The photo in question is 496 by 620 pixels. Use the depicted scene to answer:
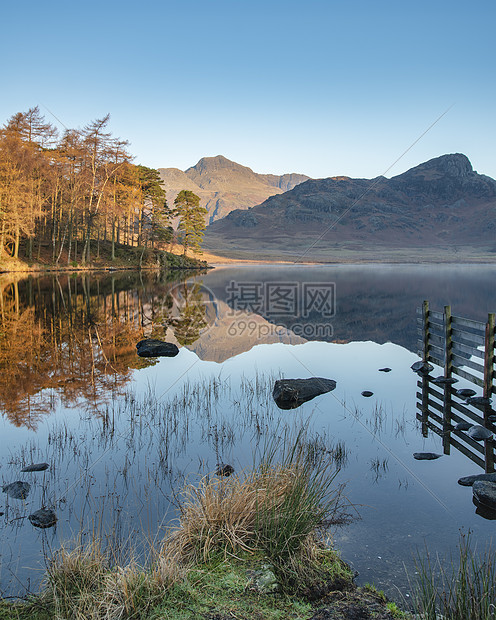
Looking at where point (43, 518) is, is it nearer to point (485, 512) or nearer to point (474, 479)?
point (485, 512)

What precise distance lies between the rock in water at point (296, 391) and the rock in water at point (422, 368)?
3293mm

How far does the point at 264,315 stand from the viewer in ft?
86.7

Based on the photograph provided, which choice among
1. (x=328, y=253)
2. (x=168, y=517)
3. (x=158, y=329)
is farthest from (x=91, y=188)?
(x=328, y=253)

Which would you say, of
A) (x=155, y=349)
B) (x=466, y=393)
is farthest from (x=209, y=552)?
(x=155, y=349)

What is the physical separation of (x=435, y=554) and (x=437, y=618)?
1.41 metres

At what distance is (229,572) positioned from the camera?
3.89 meters

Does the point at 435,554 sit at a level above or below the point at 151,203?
below

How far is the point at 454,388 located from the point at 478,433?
3.39 meters

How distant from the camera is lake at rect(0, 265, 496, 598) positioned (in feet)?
15.8

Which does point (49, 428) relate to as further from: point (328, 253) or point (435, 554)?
point (328, 253)

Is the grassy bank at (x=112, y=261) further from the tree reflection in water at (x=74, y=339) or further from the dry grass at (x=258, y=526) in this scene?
the dry grass at (x=258, y=526)

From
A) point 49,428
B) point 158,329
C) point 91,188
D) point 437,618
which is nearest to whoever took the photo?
point 437,618

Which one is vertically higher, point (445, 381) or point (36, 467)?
point (445, 381)

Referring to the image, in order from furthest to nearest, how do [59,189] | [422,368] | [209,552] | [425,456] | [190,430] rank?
1. [59,189]
2. [422,368]
3. [190,430]
4. [425,456]
5. [209,552]
